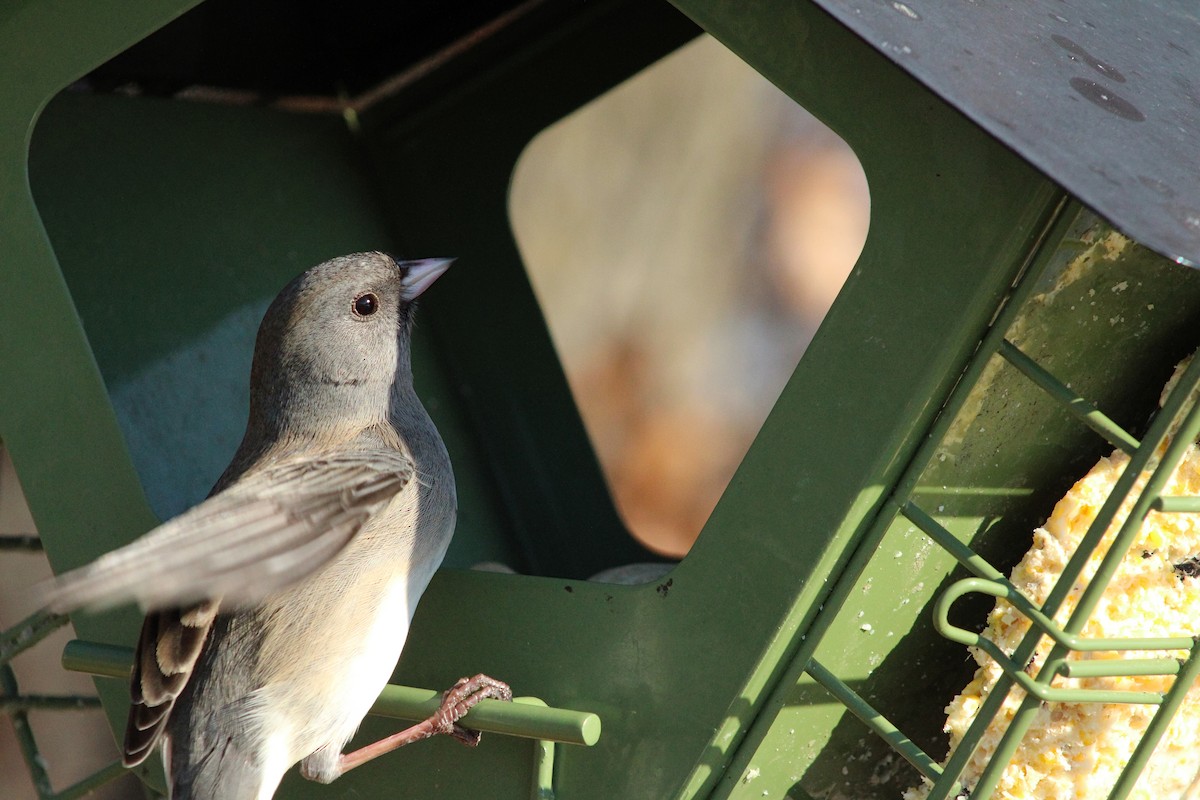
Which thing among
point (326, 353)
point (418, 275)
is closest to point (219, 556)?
point (326, 353)

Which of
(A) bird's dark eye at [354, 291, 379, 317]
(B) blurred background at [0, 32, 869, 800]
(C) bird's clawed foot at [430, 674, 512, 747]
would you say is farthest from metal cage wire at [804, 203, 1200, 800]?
(B) blurred background at [0, 32, 869, 800]

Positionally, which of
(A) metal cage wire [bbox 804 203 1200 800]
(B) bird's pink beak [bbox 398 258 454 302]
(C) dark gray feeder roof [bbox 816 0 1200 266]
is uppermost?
(B) bird's pink beak [bbox 398 258 454 302]

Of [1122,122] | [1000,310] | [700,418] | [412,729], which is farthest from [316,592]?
[700,418]

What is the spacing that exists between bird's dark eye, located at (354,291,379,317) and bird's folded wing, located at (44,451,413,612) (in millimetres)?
322

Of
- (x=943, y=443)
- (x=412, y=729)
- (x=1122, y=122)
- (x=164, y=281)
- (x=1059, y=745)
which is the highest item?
(x=164, y=281)

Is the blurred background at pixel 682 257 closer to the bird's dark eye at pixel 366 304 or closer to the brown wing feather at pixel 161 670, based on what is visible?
the bird's dark eye at pixel 366 304

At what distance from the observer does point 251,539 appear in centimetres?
154

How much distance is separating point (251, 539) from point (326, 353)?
60 cm

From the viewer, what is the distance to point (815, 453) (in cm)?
156

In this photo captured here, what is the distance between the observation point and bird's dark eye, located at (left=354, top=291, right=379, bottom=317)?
2.15 metres

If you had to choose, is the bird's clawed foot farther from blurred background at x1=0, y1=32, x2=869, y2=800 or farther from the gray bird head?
blurred background at x1=0, y1=32, x2=869, y2=800

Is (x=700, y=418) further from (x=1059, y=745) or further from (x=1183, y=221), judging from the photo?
(x=1183, y=221)

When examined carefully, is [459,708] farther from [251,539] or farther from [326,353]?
[326,353]

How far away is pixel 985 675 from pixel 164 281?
1628mm
